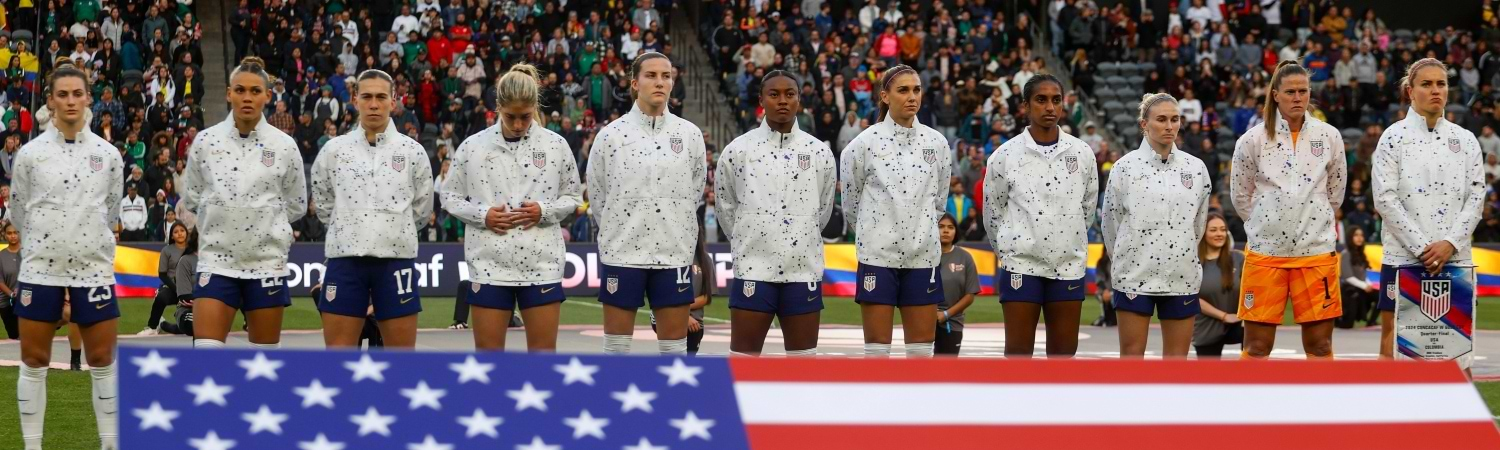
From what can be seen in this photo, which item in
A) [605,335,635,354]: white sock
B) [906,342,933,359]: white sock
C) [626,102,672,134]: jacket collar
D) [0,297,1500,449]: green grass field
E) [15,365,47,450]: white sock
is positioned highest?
[626,102,672,134]: jacket collar

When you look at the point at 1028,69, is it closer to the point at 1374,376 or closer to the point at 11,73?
the point at 11,73

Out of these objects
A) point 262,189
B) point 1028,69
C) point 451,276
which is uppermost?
point 1028,69

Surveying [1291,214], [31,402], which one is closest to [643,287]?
[31,402]

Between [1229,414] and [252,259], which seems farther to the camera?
[252,259]

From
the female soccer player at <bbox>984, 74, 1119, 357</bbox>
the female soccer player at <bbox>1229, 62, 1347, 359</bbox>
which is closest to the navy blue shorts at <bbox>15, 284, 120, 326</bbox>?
the female soccer player at <bbox>984, 74, 1119, 357</bbox>

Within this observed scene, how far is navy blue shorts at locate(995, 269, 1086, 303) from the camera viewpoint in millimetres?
8727

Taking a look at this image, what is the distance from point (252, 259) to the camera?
8031mm

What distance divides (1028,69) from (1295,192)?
2063 cm

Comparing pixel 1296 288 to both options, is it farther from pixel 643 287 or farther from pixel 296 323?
pixel 296 323

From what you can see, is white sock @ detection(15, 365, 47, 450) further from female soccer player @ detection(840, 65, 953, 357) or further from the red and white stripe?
the red and white stripe

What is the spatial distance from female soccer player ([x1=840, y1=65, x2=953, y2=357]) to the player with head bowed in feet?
1.27

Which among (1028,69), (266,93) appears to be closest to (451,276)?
(1028,69)

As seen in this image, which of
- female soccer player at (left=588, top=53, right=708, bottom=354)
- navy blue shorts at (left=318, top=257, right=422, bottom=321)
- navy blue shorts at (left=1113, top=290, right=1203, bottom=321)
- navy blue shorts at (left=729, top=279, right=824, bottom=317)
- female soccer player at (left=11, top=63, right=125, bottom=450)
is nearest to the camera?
female soccer player at (left=11, top=63, right=125, bottom=450)

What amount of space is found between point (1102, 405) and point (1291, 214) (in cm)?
404
